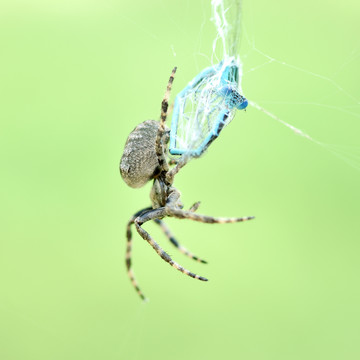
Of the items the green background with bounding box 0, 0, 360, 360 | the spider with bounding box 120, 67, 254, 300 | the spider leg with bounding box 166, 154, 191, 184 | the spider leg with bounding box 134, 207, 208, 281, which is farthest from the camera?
the green background with bounding box 0, 0, 360, 360

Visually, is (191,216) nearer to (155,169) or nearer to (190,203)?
(155,169)

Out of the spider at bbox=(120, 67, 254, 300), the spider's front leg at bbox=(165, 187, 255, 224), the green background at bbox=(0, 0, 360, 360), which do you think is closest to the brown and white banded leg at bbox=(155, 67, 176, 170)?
the spider at bbox=(120, 67, 254, 300)

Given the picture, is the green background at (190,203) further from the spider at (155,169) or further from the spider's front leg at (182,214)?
the spider's front leg at (182,214)

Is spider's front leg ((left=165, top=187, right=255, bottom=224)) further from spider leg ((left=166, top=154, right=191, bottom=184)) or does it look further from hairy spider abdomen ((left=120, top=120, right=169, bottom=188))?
hairy spider abdomen ((left=120, top=120, right=169, bottom=188))

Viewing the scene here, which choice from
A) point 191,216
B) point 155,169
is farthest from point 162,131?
point 191,216

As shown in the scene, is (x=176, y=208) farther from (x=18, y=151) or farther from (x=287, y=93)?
(x=18, y=151)

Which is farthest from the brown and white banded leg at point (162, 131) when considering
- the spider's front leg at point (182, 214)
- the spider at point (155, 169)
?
the spider's front leg at point (182, 214)

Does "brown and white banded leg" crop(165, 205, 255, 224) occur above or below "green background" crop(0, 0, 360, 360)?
below
